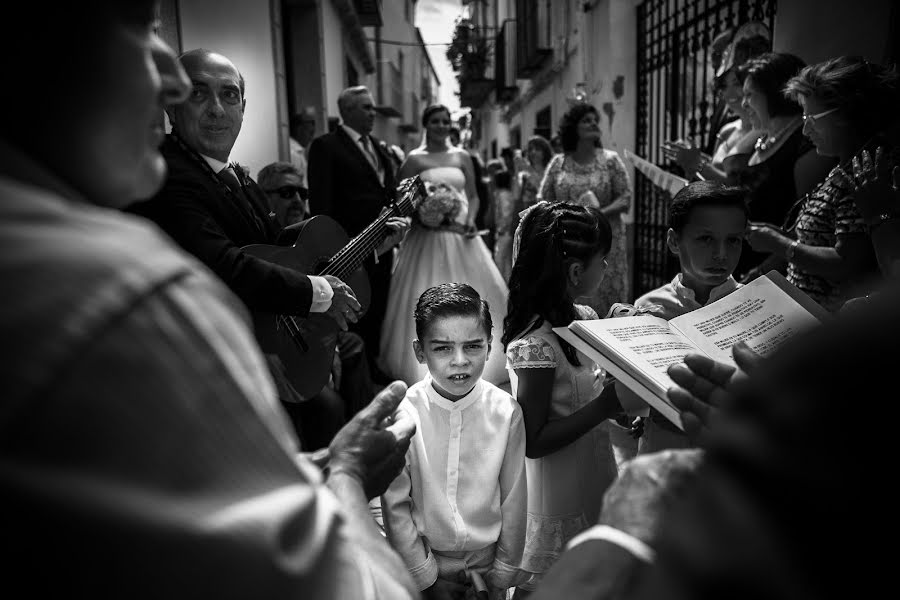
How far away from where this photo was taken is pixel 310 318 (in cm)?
226

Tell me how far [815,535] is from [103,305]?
0.54m

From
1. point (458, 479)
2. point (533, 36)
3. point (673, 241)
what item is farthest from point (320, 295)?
point (533, 36)

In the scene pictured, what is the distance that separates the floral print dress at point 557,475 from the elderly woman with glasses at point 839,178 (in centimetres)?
102

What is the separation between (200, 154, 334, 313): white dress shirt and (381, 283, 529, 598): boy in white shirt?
1.31 ft

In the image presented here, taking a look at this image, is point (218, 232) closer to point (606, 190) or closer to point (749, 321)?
point (749, 321)

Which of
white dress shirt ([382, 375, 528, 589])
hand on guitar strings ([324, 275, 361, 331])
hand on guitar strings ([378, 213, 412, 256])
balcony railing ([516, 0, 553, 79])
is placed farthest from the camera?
balcony railing ([516, 0, 553, 79])

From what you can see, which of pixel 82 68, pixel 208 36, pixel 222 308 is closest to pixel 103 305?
pixel 222 308

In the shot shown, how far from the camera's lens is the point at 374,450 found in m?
0.99

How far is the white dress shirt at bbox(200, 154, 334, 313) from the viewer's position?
2027 mm

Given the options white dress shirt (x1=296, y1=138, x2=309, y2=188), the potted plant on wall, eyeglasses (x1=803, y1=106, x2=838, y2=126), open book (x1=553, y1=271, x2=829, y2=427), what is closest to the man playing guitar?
open book (x1=553, y1=271, x2=829, y2=427)

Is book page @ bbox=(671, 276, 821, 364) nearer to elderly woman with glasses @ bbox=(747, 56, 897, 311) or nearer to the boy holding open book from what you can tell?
the boy holding open book

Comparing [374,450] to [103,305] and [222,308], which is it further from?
[103,305]

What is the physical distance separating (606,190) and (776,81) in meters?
1.80

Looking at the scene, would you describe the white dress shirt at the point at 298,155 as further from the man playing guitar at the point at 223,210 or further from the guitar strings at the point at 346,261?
the man playing guitar at the point at 223,210
